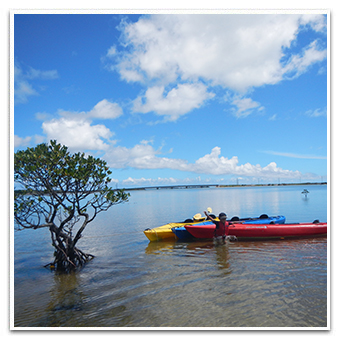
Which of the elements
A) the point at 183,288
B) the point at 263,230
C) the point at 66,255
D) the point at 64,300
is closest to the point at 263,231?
the point at 263,230

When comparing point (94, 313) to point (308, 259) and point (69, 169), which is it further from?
point (308, 259)

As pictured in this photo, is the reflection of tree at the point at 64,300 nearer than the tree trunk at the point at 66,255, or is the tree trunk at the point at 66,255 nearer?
the reflection of tree at the point at 64,300

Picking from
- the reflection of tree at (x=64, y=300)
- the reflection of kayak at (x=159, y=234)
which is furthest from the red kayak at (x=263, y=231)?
the reflection of tree at (x=64, y=300)

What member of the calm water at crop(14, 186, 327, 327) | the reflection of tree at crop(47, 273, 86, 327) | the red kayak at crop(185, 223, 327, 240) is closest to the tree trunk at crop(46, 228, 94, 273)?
the calm water at crop(14, 186, 327, 327)

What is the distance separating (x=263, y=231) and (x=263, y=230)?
55 millimetres

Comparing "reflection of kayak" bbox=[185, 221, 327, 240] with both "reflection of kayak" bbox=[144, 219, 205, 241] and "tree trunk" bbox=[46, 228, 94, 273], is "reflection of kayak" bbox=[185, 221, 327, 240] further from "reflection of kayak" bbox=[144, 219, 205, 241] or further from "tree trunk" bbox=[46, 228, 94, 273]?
"tree trunk" bbox=[46, 228, 94, 273]

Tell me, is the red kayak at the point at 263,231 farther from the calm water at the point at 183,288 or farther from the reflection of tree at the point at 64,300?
the reflection of tree at the point at 64,300

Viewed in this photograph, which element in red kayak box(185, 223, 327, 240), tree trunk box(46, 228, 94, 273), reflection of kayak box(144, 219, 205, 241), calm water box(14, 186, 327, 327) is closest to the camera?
calm water box(14, 186, 327, 327)

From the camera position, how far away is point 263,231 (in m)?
13.6

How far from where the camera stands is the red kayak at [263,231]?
13.6 m

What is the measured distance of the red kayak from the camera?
13.6 m

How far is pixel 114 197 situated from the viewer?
9.99 m

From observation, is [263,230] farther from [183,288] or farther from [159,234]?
[183,288]
